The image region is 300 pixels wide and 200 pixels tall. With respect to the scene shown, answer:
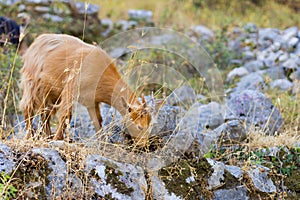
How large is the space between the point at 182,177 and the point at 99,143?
835 millimetres

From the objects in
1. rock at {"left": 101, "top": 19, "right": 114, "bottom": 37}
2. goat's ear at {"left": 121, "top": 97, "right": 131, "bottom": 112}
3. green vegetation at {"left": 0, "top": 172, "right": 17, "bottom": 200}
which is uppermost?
goat's ear at {"left": 121, "top": 97, "right": 131, "bottom": 112}

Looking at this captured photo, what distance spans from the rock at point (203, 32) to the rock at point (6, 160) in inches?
324

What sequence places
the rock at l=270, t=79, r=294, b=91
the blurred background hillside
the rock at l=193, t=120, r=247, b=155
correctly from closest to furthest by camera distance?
the rock at l=193, t=120, r=247, b=155, the rock at l=270, t=79, r=294, b=91, the blurred background hillside

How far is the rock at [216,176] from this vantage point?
15.1 feet

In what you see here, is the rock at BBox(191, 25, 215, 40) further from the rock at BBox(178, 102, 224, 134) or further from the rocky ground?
the rock at BBox(178, 102, 224, 134)

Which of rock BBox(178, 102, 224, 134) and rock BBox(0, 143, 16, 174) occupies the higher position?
rock BBox(0, 143, 16, 174)

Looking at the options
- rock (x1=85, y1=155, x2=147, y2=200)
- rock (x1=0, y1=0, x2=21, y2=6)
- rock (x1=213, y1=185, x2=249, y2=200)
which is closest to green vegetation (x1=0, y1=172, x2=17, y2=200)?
rock (x1=85, y1=155, x2=147, y2=200)

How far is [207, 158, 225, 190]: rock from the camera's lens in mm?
4609

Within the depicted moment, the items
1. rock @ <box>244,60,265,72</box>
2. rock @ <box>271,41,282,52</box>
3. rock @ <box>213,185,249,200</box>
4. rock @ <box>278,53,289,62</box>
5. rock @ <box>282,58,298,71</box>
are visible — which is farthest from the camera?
rock @ <box>271,41,282,52</box>

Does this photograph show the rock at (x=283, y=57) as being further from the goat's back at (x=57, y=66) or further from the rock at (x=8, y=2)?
the rock at (x=8, y=2)

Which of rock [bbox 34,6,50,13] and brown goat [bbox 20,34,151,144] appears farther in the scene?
rock [bbox 34,6,50,13]

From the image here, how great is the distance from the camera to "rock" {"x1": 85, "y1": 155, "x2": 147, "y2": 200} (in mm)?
4148

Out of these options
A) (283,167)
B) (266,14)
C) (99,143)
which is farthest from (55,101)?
(266,14)

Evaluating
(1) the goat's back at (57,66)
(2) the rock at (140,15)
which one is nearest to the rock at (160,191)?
(1) the goat's back at (57,66)
